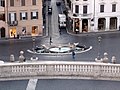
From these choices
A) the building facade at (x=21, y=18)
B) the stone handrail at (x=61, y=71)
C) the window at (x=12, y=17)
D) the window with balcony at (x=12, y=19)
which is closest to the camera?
the stone handrail at (x=61, y=71)

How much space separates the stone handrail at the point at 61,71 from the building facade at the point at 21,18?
6480cm

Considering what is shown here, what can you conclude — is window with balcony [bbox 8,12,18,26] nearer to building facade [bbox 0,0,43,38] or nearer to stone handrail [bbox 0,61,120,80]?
building facade [bbox 0,0,43,38]

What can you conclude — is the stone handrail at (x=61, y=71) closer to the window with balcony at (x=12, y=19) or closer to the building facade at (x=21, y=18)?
the building facade at (x=21, y=18)

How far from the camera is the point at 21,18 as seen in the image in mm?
101375

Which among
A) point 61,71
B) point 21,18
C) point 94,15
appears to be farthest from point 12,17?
point 61,71

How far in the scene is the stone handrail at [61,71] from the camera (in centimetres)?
3450

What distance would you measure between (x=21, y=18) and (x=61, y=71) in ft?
221

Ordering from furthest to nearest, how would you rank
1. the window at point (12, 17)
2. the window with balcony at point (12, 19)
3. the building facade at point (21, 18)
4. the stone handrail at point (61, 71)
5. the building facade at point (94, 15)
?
the building facade at point (94, 15), the window at point (12, 17), the window with balcony at point (12, 19), the building facade at point (21, 18), the stone handrail at point (61, 71)

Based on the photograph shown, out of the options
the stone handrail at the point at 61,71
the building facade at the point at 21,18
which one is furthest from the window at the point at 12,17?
the stone handrail at the point at 61,71

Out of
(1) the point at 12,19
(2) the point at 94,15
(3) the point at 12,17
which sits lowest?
(1) the point at 12,19

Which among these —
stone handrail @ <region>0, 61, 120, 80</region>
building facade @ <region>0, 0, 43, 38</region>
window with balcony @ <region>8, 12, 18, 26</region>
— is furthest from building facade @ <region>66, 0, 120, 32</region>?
stone handrail @ <region>0, 61, 120, 80</region>

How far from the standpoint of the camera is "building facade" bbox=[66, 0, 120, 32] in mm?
103812

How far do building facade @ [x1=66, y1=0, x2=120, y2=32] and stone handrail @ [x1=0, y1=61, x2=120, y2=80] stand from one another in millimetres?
68435

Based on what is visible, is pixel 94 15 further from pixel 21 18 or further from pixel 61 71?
pixel 61 71
